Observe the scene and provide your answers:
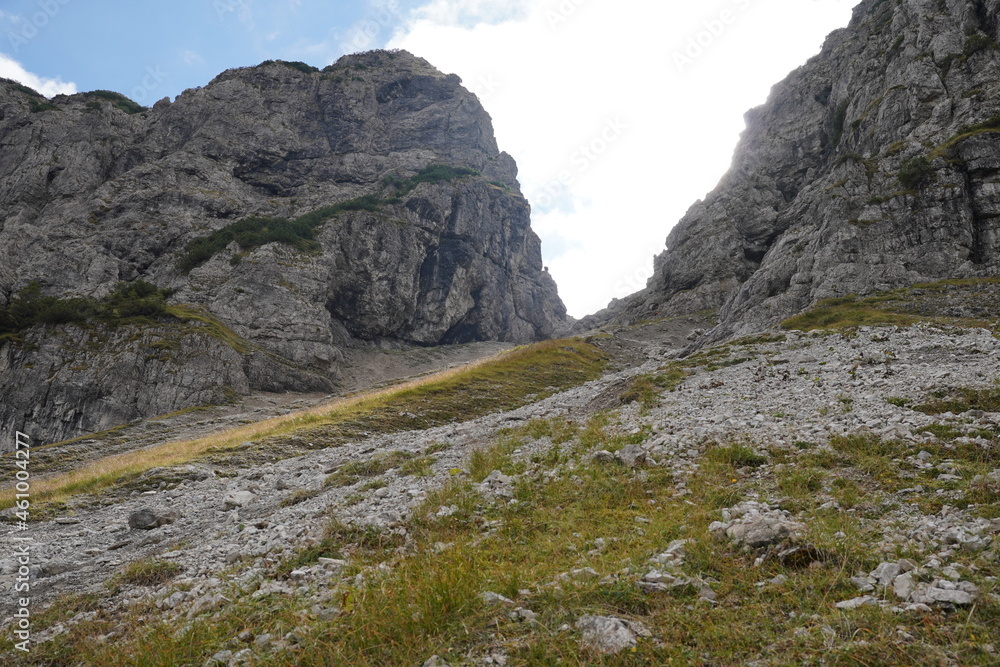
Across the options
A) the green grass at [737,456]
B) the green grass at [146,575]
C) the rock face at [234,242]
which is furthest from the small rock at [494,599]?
the rock face at [234,242]

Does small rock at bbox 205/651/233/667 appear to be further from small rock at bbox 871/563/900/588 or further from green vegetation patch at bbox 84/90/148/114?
green vegetation patch at bbox 84/90/148/114

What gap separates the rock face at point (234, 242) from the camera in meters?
71.9

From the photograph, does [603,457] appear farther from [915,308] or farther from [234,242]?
[234,242]

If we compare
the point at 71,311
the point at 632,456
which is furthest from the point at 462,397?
the point at 71,311

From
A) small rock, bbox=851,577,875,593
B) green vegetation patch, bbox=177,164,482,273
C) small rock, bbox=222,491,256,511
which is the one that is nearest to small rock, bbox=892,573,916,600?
small rock, bbox=851,577,875,593

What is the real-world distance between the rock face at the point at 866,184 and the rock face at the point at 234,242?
7066cm

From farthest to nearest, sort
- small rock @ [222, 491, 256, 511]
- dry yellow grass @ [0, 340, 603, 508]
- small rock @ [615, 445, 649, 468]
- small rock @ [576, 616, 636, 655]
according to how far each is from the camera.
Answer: dry yellow grass @ [0, 340, 603, 508]
small rock @ [222, 491, 256, 511]
small rock @ [615, 445, 649, 468]
small rock @ [576, 616, 636, 655]

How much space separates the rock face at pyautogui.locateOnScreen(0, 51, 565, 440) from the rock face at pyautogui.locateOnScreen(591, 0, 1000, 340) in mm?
70656

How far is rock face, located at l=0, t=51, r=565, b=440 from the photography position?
236 ft

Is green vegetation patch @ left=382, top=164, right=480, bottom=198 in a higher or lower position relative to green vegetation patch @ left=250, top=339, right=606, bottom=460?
higher

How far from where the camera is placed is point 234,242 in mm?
112125

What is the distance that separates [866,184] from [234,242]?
401ft

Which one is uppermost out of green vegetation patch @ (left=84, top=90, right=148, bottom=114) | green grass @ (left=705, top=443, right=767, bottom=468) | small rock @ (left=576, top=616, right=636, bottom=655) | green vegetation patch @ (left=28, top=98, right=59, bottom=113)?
green vegetation patch @ (left=84, top=90, right=148, bottom=114)

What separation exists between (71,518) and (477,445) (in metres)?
15.6
